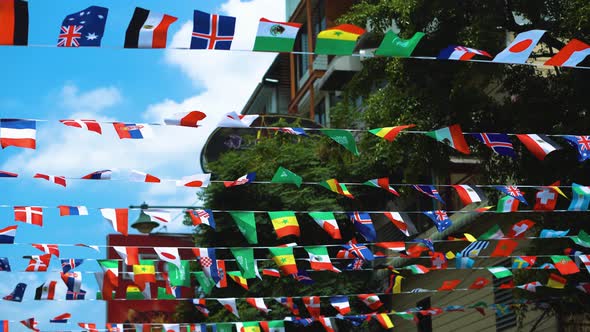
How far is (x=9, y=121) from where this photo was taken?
40.0 feet

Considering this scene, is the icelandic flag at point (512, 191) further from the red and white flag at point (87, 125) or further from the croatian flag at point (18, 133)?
the croatian flag at point (18, 133)

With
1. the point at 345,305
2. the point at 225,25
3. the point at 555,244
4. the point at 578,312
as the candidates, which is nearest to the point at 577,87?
the point at 555,244

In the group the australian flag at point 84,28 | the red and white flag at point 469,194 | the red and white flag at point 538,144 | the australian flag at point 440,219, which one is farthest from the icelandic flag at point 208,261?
the australian flag at point 84,28

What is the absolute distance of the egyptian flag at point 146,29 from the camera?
10.4 m

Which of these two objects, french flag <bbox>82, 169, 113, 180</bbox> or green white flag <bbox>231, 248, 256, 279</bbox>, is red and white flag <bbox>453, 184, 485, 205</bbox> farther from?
french flag <bbox>82, 169, 113, 180</bbox>

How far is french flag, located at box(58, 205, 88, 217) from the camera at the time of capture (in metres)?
14.2

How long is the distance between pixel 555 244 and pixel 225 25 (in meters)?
7.28

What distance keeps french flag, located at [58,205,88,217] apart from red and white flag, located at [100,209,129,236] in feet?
1.01

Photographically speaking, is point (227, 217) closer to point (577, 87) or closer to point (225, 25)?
point (577, 87)

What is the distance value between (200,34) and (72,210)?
4605 mm

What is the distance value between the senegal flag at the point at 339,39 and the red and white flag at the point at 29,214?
528 centimetres

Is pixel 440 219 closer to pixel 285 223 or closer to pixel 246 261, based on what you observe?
pixel 285 223

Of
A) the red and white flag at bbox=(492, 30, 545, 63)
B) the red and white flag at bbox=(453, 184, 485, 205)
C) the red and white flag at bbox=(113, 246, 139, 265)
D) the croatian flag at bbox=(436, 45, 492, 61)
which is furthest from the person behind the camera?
the red and white flag at bbox=(113, 246, 139, 265)

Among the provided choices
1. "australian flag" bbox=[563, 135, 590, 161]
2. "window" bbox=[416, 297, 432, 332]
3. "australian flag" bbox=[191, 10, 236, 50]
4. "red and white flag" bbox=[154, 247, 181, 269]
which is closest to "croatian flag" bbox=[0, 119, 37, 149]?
"australian flag" bbox=[191, 10, 236, 50]
